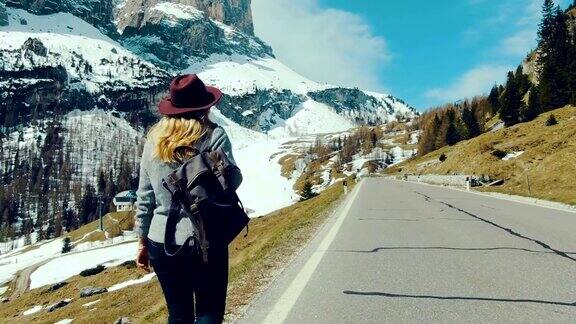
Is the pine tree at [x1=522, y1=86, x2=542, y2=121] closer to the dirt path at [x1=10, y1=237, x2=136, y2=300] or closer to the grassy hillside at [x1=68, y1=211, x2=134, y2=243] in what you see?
the dirt path at [x1=10, y1=237, x2=136, y2=300]

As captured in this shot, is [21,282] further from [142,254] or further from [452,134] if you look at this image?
[452,134]

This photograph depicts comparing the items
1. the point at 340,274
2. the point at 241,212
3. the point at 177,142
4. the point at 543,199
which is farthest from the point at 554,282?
the point at 543,199

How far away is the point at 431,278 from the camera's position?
7.43 metres

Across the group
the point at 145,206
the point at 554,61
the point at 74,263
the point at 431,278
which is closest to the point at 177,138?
the point at 145,206

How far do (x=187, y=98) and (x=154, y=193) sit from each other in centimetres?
75

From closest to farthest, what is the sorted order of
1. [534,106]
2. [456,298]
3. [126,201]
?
1. [456,298]
2. [534,106]
3. [126,201]

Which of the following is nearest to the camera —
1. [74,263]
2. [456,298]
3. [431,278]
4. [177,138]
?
[177,138]

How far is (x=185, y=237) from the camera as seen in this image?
11.1 feet

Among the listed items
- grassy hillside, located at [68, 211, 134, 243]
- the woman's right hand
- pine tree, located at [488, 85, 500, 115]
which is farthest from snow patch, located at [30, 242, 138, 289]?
pine tree, located at [488, 85, 500, 115]

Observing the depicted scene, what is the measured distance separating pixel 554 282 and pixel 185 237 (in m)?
5.68

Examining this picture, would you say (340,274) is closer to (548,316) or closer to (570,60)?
(548,316)

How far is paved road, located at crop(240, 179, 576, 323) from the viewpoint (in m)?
5.61

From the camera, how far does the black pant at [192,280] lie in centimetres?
343

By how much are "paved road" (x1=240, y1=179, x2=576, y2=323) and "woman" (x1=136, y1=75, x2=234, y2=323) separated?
85.1 inches
